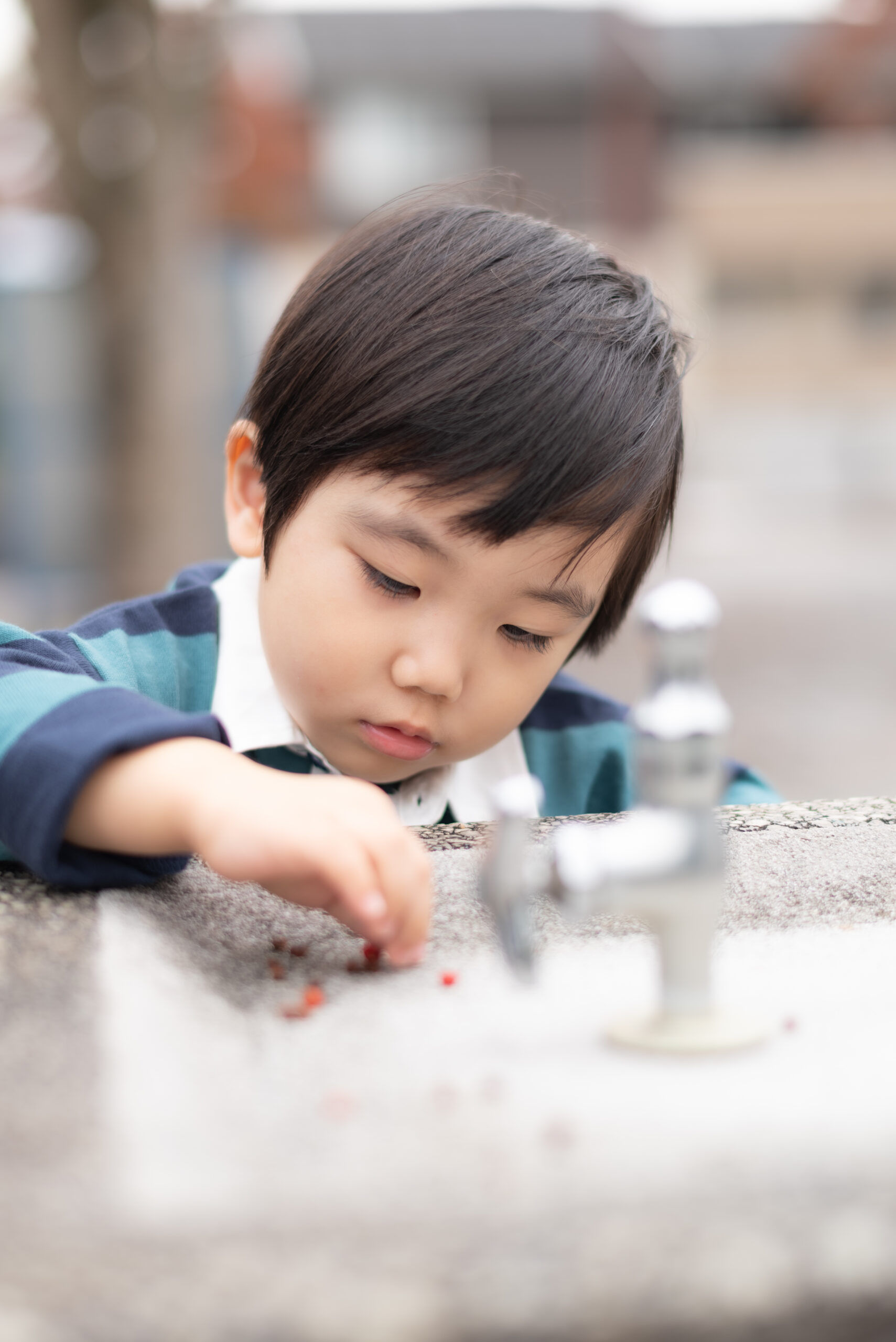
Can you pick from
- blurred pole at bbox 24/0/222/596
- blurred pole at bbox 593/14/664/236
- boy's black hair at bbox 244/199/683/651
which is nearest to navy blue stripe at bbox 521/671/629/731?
boy's black hair at bbox 244/199/683/651

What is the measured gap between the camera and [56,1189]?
486 mm

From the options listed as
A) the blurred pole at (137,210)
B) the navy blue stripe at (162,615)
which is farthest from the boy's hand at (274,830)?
the blurred pole at (137,210)

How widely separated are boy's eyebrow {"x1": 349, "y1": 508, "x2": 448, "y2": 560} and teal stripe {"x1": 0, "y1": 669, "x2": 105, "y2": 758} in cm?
23

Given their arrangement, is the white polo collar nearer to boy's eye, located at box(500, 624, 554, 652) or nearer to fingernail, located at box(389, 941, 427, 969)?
boy's eye, located at box(500, 624, 554, 652)

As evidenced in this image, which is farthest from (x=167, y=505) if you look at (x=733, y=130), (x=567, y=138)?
(x=733, y=130)

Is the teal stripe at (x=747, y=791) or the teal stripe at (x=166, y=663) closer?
the teal stripe at (x=166, y=663)

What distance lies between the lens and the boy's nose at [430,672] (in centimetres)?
95

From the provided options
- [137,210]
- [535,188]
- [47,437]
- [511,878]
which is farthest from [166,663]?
[47,437]

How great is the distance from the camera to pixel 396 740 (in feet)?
3.45

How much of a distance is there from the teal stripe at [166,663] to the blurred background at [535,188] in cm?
293

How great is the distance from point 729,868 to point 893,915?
0.33 ft

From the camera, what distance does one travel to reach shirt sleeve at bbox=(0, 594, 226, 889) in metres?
0.76

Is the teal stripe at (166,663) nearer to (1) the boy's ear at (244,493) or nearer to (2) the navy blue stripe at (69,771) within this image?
(1) the boy's ear at (244,493)

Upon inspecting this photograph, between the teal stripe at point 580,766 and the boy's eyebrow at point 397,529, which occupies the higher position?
the boy's eyebrow at point 397,529
